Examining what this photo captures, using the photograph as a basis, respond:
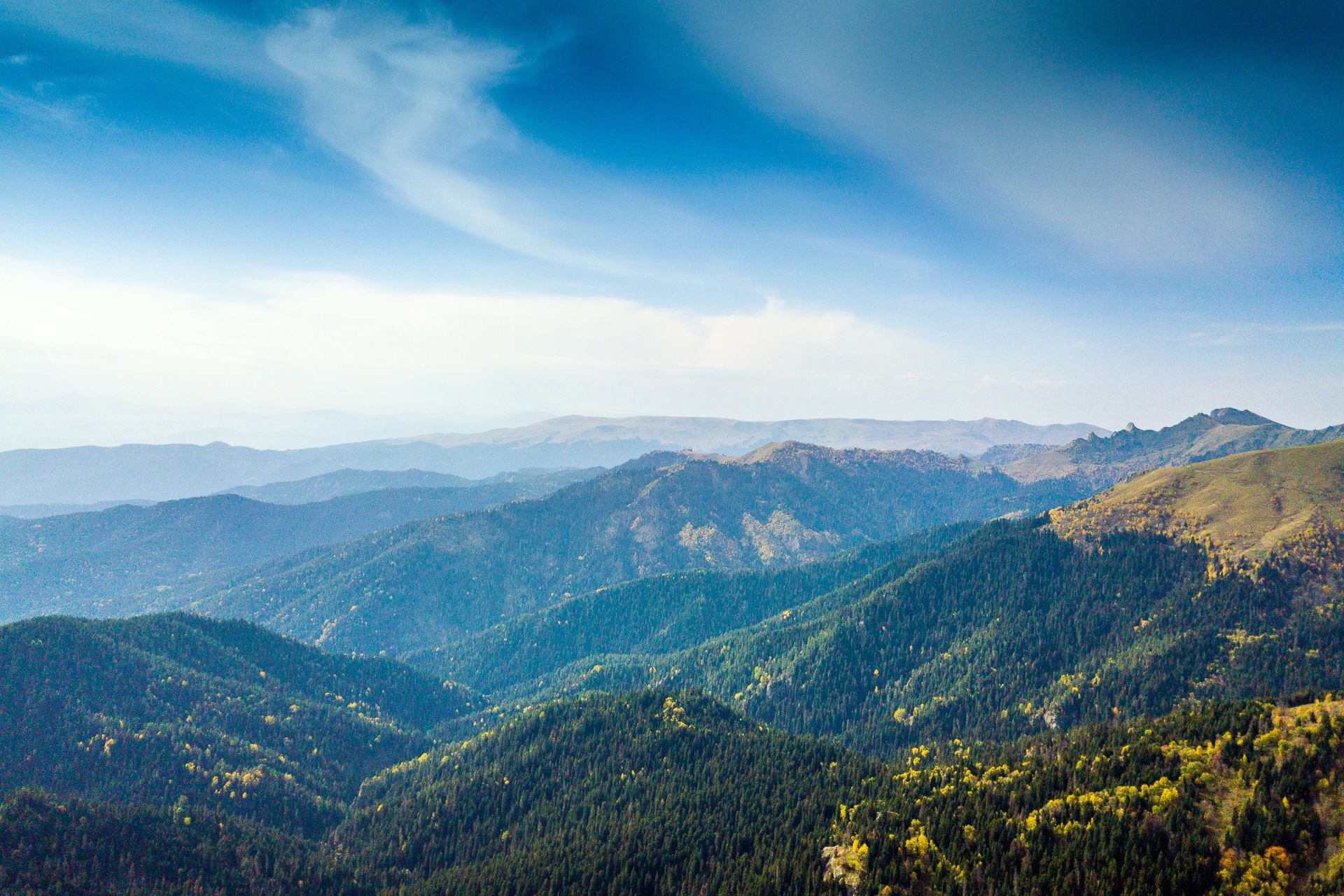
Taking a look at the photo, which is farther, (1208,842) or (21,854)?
(21,854)

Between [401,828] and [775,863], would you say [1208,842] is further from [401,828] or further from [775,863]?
[401,828]

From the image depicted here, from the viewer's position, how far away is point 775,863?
134 meters

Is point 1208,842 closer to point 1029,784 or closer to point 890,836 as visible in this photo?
point 1029,784

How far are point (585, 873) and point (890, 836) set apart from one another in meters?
72.2

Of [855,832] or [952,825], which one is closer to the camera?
[952,825]

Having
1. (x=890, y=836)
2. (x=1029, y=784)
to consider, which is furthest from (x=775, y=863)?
(x=1029, y=784)

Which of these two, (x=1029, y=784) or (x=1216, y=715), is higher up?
(x=1216, y=715)

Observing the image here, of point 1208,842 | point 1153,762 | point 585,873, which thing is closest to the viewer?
point 1208,842

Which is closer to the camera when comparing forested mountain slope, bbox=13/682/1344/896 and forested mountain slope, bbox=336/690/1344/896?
forested mountain slope, bbox=336/690/1344/896

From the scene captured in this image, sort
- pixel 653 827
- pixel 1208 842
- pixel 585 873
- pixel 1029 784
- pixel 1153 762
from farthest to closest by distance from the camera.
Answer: pixel 653 827
pixel 585 873
pixel 1029 784
pixel 1153 762
pixel 1208 842

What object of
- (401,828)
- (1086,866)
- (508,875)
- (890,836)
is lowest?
(401,828)

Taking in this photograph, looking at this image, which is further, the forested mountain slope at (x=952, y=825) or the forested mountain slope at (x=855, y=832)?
the forested mountain slope at (x=855, y=832)

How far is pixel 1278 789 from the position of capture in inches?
3952

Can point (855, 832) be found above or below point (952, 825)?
below
